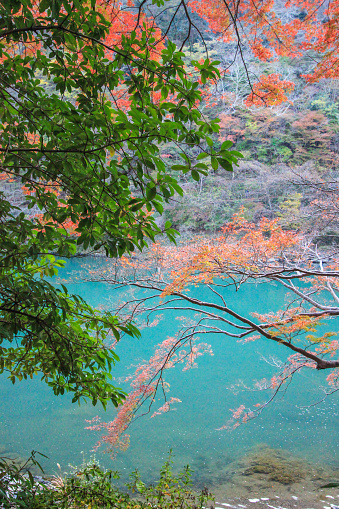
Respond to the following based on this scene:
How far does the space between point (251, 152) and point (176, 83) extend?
43.9ft

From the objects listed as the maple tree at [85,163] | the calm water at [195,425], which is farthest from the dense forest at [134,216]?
the calm water at [195,425]

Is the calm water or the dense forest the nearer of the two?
the dense forest

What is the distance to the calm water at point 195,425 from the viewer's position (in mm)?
4305

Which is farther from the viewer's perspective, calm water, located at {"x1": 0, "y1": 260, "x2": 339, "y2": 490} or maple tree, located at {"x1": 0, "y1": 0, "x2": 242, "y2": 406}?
calm water, located at {"x1": 0, "y1": 260, "x2": 339, "y2": 490}

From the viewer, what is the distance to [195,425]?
16.4ft

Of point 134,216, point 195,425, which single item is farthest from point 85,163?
point 195,425

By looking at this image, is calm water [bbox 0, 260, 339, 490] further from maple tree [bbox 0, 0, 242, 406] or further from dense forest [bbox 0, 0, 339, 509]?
maple tree [bbox 0, 0, 242, 406]

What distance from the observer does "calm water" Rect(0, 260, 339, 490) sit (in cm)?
430

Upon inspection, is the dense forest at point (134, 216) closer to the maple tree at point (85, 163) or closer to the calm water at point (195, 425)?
A: the maple tree at point (85, 163)

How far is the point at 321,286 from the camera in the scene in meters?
4.26

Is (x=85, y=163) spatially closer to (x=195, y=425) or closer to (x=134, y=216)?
(x=134, y=216)

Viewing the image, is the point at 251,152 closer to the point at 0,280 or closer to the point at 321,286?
the point at 321,286

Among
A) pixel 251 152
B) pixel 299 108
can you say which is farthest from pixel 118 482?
pixel 299 108

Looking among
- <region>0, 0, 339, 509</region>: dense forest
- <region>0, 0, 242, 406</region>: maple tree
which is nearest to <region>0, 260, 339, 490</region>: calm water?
<region>0, 0, 339, 509</region>: dense forest
